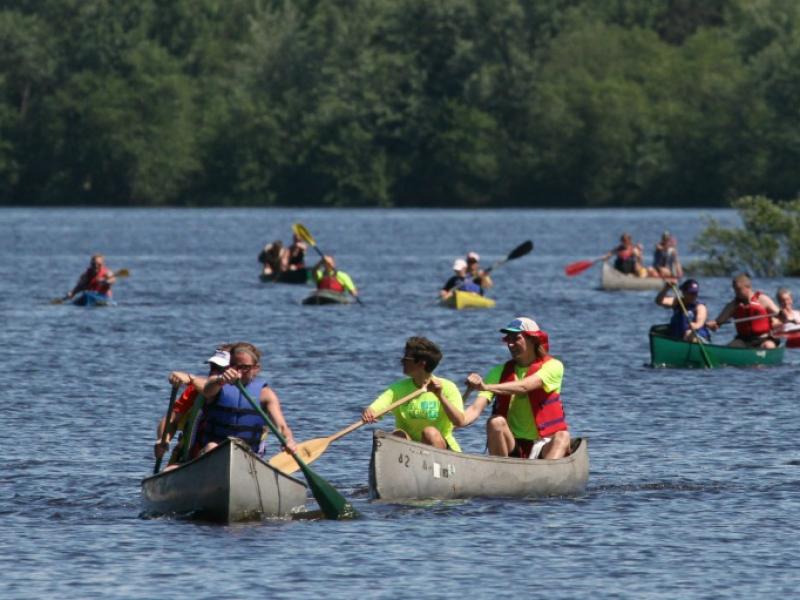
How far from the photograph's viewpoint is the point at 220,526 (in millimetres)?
18641

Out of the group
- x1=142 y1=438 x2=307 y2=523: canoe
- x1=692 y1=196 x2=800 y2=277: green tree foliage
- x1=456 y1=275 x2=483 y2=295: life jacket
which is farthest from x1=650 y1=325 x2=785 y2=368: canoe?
x1=692 y1=196 x2=800 y2=277: green tree foliage

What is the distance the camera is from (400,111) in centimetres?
13062

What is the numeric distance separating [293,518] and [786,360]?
18.1m

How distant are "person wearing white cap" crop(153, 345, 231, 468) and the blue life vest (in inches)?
584

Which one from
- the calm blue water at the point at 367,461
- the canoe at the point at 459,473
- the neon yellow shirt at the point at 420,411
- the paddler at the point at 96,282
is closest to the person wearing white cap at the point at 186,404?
the calm blue water at the point at 367,461

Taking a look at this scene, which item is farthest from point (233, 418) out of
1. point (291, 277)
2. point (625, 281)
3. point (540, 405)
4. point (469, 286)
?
point (291, 277)

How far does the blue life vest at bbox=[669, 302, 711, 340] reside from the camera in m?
32.7

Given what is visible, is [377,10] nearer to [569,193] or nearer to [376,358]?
[569,193]


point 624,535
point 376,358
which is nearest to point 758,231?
point 376,358

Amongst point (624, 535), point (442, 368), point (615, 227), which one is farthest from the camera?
point (615, 227)

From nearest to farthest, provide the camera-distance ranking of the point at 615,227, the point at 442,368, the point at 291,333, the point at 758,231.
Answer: the point at 442,368, the point at 291,333, the point at 758,231, the point at 615,227

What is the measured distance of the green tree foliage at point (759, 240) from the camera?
56938 mm

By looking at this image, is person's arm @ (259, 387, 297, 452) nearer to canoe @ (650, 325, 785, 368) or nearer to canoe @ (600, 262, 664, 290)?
canoe @ (650, 325, 785, 368)

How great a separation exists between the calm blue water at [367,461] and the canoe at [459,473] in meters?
0.17
